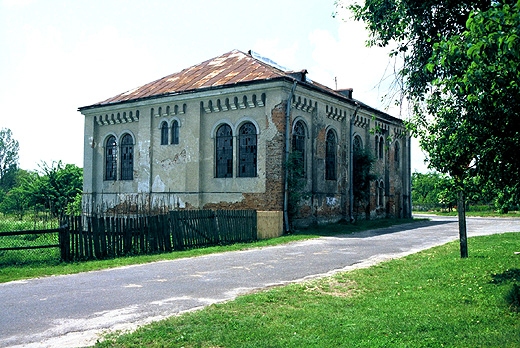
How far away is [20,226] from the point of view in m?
22.8

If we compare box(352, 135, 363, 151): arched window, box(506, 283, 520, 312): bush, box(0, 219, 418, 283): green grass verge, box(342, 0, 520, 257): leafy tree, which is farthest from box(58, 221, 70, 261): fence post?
box(352, 135, 363, 151): arched window

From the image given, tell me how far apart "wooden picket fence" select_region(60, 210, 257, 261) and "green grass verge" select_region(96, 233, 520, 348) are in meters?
7.33

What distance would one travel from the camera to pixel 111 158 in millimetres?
29000

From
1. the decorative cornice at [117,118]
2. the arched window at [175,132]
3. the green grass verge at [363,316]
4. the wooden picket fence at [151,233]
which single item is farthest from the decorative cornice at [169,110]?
the green grass verge at [363,316]

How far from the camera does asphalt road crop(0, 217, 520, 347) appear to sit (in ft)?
21.9

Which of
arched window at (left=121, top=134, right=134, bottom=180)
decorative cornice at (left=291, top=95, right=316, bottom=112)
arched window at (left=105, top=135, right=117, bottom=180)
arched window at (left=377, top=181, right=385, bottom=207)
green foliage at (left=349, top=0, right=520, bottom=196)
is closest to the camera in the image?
green foliage at (left=349, top=0, right=520, bottom=196)

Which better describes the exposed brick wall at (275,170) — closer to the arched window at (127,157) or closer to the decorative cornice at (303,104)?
the decorative cornice at (303,104)

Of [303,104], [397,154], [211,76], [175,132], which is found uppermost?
[211,76]

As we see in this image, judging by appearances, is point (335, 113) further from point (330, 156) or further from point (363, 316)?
point (363, 316)

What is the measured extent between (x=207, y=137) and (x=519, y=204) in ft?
57.2

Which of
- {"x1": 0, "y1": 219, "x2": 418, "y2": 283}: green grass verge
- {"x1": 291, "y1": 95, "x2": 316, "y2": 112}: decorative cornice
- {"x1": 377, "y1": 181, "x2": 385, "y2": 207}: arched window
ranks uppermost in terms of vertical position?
{"x1": 291, "y1": 95, "x2": 316, "y2": 112}: decorative cornice

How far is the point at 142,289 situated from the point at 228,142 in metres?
15.1

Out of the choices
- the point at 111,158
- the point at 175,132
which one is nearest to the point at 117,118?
the point at 111,158

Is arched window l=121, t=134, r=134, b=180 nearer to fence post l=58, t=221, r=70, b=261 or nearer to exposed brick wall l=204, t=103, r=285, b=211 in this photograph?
exposed brick wall l=204, t=103, r=285, b=211
